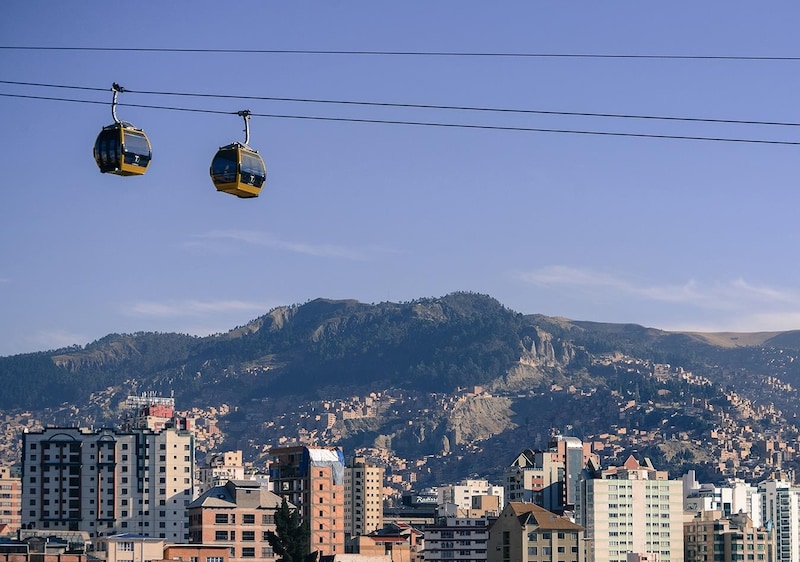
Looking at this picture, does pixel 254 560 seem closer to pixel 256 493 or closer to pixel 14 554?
pixel 256 493

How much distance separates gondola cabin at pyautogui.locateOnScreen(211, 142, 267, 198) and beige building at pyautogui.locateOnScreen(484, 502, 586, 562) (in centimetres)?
10322

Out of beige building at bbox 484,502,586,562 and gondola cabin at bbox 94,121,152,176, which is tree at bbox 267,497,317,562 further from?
gondola cabin at bbox 94,121,152,176

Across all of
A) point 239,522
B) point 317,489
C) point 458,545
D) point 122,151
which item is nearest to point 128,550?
point 239,522

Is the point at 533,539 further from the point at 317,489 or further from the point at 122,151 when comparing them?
the point at 122,151

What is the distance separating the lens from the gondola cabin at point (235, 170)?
65.6 meters

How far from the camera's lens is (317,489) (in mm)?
177375

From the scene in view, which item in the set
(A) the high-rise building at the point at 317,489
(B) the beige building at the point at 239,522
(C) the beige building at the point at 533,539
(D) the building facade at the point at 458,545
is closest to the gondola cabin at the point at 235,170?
(B) the beige building at the point at 239,522

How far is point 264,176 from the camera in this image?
218 feet

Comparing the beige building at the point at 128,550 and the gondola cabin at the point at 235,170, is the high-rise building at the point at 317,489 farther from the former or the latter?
the gondola cabin at the point at 235,170

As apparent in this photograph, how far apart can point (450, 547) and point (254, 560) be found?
39.0 m

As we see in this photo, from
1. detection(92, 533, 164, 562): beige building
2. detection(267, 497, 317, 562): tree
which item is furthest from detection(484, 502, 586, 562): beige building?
detection(92, 533, 164, 562): beige building

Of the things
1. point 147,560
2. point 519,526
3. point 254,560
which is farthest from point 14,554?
point 519,526

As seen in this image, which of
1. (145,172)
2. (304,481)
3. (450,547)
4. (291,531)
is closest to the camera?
(145,172)

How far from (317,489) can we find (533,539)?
73.3 feet
